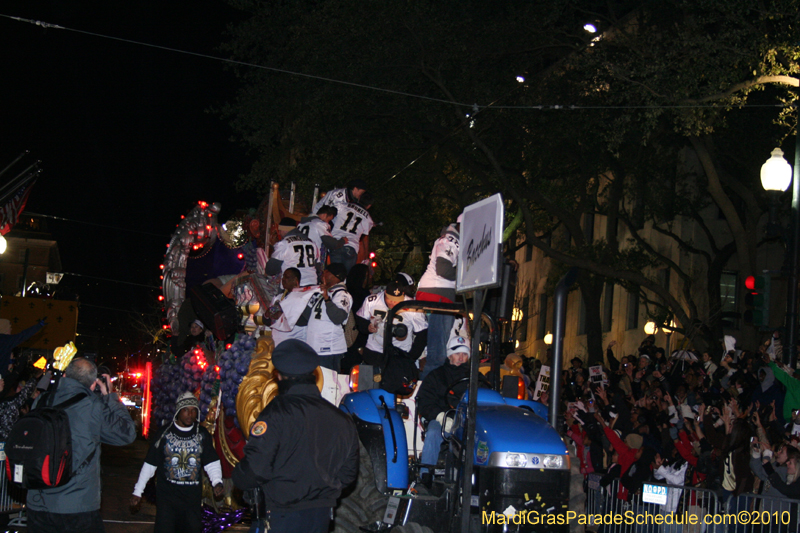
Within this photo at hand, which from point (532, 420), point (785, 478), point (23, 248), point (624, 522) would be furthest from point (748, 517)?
point (23, 248)

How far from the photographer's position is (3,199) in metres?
19.7

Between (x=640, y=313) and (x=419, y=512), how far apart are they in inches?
1024

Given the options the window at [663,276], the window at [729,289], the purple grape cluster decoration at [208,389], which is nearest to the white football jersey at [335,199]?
the purple grape cluster decoration at [208,389]

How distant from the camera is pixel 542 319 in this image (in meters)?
40.2

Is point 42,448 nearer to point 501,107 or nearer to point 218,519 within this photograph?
point 218,519

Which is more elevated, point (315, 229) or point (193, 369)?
point (315, 229)

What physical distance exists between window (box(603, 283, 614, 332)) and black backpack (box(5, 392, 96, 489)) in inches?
1194

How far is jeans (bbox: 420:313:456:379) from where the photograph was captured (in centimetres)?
815

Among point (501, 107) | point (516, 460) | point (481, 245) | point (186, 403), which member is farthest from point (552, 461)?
point (501, 107)

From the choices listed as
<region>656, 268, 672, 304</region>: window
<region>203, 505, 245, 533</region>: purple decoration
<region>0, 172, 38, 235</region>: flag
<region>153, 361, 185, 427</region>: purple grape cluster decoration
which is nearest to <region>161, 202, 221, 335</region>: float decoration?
<region>153, 361, 185, 427</region>: purple grape cluster decoration

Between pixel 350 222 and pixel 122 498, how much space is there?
482cm

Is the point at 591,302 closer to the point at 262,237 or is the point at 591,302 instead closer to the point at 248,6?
the point at 248,6

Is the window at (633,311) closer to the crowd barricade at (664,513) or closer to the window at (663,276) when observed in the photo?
the window at (663,276)

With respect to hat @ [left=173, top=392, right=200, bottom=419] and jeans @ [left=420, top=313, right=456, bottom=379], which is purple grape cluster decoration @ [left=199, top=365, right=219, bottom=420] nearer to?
hat @ [left=173, top=392, right=200, bottom=419]
